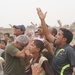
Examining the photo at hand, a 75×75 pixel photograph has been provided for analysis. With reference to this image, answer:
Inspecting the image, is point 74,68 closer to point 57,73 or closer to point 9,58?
point 57,73

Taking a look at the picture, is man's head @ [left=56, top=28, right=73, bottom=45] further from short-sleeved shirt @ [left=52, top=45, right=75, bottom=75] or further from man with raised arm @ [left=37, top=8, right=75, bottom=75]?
short-sleeved shirt @ [left=52, top=45, right=75, bottom=75]

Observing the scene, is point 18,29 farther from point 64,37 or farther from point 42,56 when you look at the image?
point 64,37

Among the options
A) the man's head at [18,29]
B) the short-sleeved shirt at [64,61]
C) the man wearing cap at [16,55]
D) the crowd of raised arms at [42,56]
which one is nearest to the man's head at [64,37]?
the crowd of raised arms at [42,56]

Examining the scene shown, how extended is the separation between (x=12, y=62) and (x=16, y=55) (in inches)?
8.6

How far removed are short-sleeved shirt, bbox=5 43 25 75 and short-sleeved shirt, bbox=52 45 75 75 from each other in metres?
0.97

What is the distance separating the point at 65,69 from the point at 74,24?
36.8m

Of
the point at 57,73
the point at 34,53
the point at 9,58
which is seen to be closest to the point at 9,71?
the point at 9,58

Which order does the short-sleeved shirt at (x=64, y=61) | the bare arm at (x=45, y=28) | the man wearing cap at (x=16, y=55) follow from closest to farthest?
the short-sleeved shirt at (x=64, y=61), the man wearing cap at (x=16, y=55), the bare arm at (x=45, y=28)

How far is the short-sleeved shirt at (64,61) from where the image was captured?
548cm

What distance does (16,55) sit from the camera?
245 inches

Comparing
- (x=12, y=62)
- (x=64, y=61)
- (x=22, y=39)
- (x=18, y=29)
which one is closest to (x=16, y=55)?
(x=12, y=62)

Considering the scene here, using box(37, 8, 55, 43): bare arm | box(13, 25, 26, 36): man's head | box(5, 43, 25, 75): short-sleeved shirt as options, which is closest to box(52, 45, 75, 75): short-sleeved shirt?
box(5, 43, 25, 75): short-sleeved shirt

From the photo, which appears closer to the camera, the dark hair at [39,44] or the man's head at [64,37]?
the man's head at [64,37]

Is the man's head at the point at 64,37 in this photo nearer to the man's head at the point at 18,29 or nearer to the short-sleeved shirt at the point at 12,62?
the short-sleeved shirt at the point at 12,62
